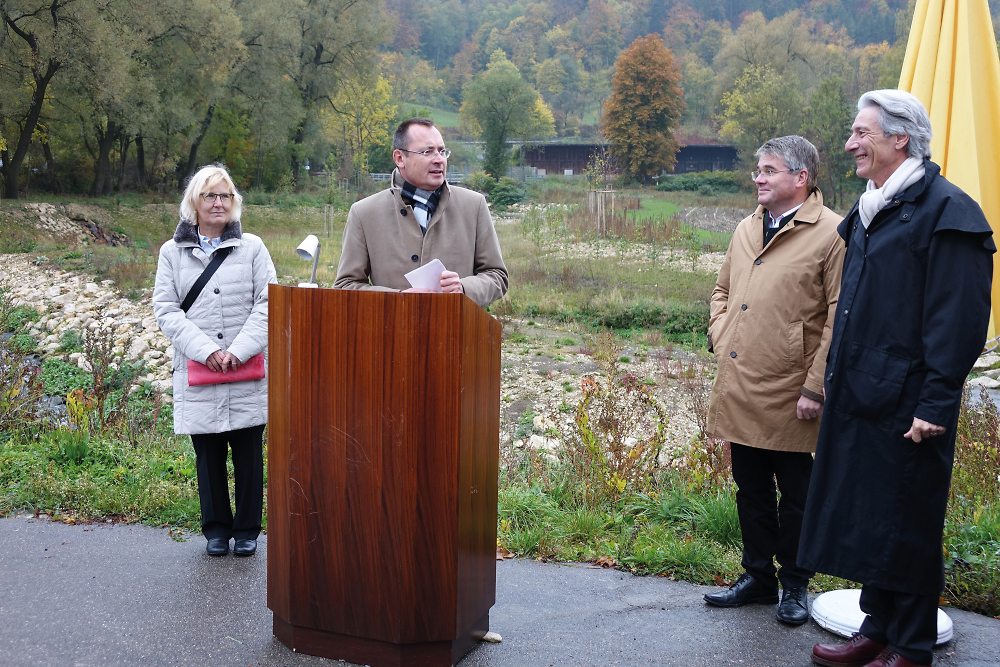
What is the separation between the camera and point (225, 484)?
4406 mm

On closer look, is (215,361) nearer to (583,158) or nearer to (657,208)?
(657,208)

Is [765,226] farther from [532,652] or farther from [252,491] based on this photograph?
[252,491]

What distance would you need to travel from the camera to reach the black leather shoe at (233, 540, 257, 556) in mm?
4227

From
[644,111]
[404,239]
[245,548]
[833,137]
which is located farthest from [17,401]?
[644,111]

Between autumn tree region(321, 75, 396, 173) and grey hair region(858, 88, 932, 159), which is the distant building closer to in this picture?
autumn tree region(321, 75, 396, 173)

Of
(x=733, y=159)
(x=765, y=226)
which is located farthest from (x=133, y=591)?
(x=733, y=159)

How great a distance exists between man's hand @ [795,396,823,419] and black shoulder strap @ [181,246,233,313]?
9.63 feet

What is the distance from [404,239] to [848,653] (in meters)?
2.39

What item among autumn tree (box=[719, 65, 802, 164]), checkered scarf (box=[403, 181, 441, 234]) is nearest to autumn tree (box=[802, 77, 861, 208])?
autumn tree (box=[719, 65, 802, 164])

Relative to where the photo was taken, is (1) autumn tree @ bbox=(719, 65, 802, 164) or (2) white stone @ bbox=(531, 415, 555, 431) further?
(1) autumn tree @ bbox=(719, 65, 802, 164)

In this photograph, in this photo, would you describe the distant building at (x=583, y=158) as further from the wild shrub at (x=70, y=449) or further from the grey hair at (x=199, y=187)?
the grey hair at (x=199, y=187)

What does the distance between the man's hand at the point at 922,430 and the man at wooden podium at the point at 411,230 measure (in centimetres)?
165

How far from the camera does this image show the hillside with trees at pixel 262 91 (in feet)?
85.9

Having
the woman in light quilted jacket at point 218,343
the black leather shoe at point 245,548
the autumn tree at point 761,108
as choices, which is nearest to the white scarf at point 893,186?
the woman in light quilted jacket at point 218,343
